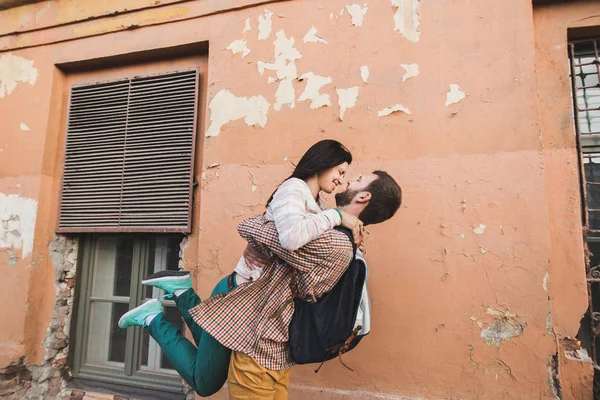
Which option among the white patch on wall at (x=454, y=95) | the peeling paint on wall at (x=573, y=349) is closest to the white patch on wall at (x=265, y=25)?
the white patch on wall at (x=454, y=95)

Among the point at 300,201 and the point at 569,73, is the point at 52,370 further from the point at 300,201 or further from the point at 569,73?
the point at 569,73

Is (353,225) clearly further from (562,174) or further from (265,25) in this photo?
(265,25)

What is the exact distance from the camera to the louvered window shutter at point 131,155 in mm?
3178

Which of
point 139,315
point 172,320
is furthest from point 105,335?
point 139,315

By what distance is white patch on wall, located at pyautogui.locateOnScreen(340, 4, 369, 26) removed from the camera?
2822 millimetres

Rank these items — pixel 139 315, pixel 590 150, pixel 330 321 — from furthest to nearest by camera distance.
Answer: pixel 590 150, pixel 139 315, pixel 330 321

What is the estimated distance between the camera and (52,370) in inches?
129

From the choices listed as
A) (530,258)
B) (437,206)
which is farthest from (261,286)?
(530,258)

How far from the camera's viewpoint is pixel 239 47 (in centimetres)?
306

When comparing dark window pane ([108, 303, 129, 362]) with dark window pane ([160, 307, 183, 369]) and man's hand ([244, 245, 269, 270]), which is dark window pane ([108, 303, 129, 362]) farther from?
man's hand ([244, 245, 269, 270])

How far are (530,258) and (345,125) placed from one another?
1571mm

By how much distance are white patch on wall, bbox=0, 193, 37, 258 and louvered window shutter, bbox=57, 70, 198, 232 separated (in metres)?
0.25

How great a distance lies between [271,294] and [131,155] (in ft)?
7.67

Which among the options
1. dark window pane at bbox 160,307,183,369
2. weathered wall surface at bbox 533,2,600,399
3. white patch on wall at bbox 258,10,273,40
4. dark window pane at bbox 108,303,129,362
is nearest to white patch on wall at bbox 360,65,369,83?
white patch on wall at bbox 258,10,273,40
